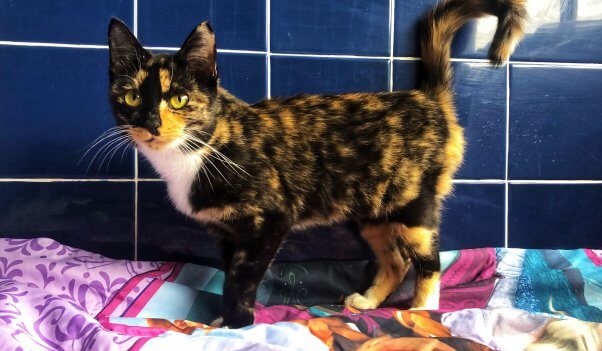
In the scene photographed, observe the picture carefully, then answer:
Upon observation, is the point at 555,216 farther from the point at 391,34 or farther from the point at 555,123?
the point at 391,34

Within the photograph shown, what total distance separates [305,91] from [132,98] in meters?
0.53

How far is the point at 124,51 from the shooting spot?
109 centimetres

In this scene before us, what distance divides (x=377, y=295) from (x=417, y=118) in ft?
1.45

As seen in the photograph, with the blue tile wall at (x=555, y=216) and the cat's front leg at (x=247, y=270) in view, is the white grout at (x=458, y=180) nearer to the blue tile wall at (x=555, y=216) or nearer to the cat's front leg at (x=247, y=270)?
the blue tile wall at (x=555, y=216)

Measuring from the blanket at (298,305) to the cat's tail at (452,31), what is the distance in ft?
1.52

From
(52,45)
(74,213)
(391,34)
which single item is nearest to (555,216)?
(391,34)

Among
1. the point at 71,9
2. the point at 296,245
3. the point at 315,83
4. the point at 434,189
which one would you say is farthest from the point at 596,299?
the point at 71,9

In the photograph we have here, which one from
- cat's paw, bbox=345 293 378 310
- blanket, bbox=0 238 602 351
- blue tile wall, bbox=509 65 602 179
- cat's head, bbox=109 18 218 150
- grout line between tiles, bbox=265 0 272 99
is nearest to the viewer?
blanket, bbox=0 238 602 351

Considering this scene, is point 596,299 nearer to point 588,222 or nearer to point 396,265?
point 588,222

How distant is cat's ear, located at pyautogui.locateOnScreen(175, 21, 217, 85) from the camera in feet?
3.42

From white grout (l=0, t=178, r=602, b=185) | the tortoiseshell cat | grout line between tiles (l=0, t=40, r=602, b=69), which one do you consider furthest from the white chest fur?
grout line between tiles (l=0, t=40, r=602, b=69)

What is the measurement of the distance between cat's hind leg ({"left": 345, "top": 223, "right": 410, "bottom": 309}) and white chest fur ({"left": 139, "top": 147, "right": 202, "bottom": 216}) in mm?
464

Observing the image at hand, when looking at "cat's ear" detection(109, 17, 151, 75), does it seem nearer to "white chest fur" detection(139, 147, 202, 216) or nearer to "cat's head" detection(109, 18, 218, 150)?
"cat's head" detection(109, 18, 218, 150)

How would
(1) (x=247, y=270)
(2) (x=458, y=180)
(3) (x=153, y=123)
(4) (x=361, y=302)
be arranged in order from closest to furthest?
(3) (x=153, y=123), (1) (x=247, y=270), (4) (x=361, y=302), (2) (x=458, y=180)
